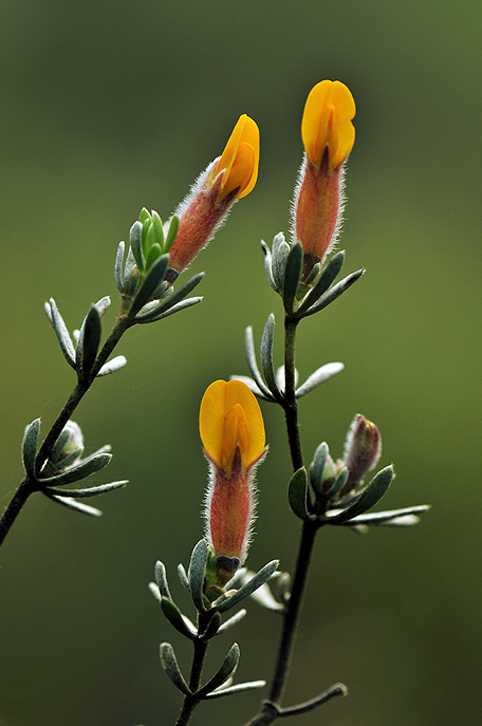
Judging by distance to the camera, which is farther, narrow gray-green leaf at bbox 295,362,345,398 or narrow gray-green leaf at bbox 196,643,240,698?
narrow gray-green leaf at bbox 295,362,345,398

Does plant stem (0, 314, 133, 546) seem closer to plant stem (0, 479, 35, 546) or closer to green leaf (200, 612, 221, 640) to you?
plant stem (0, 479, 35, 546)

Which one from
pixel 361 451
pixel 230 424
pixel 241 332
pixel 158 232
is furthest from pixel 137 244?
pixel 241 332

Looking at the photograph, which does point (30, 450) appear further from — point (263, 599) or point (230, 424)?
point (263, 599)

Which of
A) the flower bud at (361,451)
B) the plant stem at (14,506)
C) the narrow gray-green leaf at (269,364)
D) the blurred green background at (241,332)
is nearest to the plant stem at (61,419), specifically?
the plant stem at (14,506)

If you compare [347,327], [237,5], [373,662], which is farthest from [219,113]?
[373,662]

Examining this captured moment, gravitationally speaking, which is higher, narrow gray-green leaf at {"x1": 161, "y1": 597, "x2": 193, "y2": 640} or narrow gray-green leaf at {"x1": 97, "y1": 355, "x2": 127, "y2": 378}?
narrow gray-green leaf at {"x1": 97, "y1": 355, "x2": 127, "y2": 378}

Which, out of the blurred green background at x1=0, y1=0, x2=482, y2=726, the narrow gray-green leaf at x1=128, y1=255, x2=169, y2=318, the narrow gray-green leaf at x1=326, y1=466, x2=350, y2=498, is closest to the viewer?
the narrow gray-green leaf at x1=128, y1=255, x2=169, y2=318

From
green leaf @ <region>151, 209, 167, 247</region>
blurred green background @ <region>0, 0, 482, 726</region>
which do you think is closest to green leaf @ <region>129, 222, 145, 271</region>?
green leaf @ <region>151, 209, 167, 247</region>
